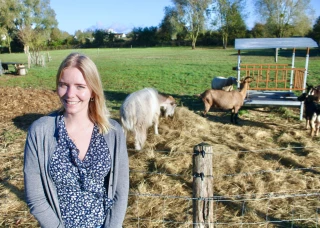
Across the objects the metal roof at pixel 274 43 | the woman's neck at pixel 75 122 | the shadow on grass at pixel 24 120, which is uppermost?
the metal roof at pixel 274 43

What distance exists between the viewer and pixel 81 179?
1860mm

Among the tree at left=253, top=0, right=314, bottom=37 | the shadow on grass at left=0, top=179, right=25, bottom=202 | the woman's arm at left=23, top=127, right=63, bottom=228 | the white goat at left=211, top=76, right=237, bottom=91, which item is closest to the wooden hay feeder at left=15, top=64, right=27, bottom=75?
the white goat at left=211, top=76, right=237, bottom=91

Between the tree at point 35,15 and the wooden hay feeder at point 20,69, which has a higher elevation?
the tree at point 35,15

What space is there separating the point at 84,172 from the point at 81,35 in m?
77.3

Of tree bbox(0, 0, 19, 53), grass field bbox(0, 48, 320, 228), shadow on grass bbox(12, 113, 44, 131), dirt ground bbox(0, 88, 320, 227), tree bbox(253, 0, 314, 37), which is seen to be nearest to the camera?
grass field bbox(0, 48, 320, 228)

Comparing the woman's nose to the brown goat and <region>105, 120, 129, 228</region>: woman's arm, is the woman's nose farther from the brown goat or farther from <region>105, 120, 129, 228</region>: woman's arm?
the brown goat

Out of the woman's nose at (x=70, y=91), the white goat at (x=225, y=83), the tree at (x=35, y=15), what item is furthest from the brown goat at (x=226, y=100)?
the tree at (x=35, y=15)

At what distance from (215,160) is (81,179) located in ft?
13.2

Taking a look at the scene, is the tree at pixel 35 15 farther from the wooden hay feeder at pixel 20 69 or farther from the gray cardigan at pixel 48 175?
the gray cardigan at pixel 48 175

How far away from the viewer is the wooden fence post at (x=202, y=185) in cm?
274

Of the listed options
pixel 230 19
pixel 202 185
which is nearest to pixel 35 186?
pixel 202 185

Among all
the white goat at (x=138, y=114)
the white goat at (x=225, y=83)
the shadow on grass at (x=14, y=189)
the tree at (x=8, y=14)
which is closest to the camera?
the shadow on grass at (x=14, y=189)

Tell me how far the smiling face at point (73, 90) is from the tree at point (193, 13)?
184 feet

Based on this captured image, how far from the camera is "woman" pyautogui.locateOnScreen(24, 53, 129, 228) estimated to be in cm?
178
